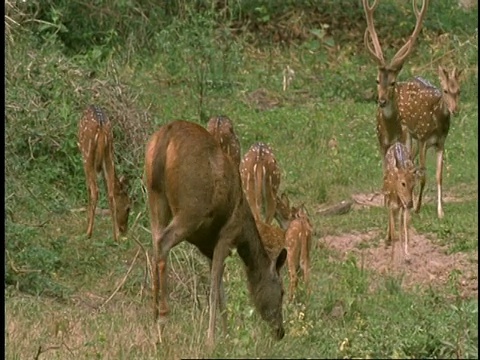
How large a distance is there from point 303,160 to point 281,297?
683cm

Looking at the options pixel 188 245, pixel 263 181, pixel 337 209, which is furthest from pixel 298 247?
pixel 337 209

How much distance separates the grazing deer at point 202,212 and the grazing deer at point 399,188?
347 cm

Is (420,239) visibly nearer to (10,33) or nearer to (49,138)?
(49,138)

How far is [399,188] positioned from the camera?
13.1 meters

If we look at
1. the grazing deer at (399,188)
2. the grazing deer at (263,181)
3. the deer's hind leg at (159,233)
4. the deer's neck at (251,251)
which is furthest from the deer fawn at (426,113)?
the deer's hind leg at (159,233)

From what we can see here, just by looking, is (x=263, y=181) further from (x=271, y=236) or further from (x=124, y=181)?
(x=124, y=181)

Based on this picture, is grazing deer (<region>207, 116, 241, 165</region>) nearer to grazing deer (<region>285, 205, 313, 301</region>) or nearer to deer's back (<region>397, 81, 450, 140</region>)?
deer's back (<region>397, 81, 450, 140</region>)

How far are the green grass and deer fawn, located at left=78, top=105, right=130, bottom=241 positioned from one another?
0.60 feet

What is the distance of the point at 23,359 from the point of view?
980 cm

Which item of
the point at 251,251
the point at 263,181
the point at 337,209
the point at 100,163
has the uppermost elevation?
the point at 251,251

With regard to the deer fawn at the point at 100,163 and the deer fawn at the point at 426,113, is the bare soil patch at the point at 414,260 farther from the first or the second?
the deer fawn at the point at 100,163

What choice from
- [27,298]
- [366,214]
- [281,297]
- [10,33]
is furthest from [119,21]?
[281,297]

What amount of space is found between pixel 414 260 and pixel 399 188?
629 mm

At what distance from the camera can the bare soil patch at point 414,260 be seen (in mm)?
12422
